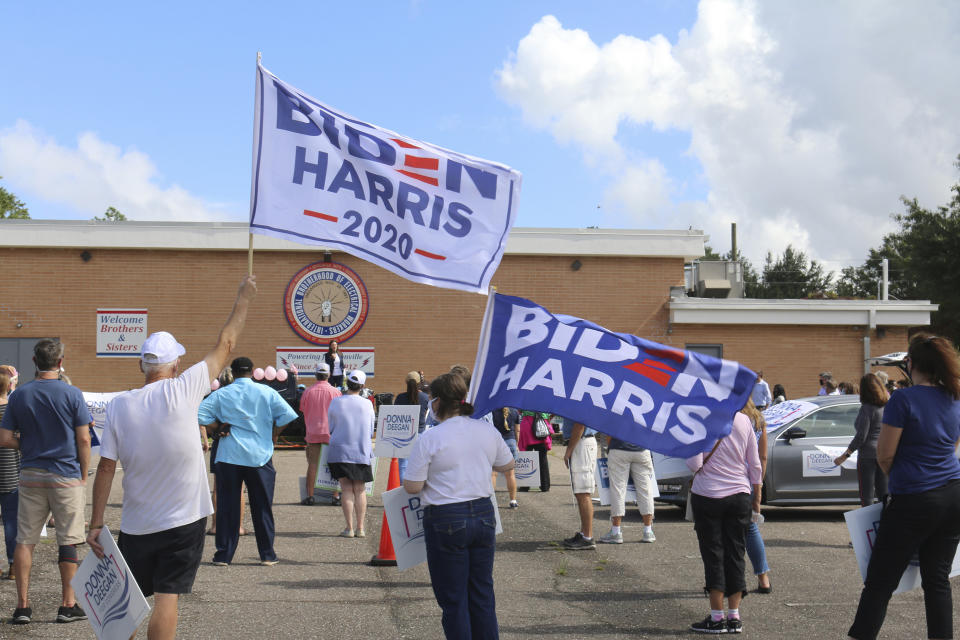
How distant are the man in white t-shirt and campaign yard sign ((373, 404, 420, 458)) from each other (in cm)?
733

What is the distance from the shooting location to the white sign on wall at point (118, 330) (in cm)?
2802

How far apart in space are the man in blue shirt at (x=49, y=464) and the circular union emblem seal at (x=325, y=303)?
836 inches

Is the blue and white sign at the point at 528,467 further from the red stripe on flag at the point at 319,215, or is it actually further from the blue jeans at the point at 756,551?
the red stripe on flag at the point at 319,215

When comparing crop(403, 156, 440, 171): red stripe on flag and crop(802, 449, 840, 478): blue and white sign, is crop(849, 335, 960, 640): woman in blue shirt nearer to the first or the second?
crop(403, 156, 440, 171): red stripe on flag

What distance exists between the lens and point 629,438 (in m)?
6.11

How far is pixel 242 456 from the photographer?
9.27 meters

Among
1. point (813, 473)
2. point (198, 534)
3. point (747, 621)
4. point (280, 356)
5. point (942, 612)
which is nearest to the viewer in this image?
point (198, 534)

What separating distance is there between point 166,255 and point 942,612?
25626 mm

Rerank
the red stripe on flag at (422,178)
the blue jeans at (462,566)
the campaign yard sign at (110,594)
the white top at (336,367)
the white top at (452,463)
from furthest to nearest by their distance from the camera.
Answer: the white top at (336,367) < the red stripe on flag at (422,178) < the white top at (452,463) < the blue jeans at (462,566) < the campaign yard sign at (110,594)

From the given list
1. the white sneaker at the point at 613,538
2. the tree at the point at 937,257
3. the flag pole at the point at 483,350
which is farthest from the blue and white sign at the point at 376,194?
the tree at the point at 937,257

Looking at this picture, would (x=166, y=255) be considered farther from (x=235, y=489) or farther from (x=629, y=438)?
(x=629, y=438)

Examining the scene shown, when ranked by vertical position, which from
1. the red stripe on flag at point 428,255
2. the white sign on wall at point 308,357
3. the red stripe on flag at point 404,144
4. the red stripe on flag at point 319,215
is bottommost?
the white sign on wall at point 308,357

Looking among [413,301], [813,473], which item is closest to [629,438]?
[813,473]

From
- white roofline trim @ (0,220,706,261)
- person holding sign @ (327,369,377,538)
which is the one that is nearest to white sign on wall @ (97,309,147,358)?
white roofline trim @ (0,220,706,261)
